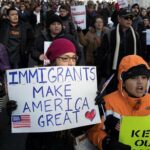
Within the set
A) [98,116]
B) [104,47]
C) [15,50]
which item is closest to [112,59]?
[104,47]

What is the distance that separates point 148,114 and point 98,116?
13.6 inches

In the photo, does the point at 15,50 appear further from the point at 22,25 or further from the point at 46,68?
the point at 46,68

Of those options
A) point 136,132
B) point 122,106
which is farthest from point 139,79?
point 136,132

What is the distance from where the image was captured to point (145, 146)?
3109 mm

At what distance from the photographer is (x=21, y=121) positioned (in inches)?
125

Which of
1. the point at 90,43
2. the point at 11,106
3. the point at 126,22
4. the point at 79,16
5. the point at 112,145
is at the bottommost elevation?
the point at 112,145

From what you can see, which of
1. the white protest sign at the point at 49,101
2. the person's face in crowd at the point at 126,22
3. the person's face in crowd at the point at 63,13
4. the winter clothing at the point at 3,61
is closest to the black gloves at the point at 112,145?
the white protest sign at the point at 49,101

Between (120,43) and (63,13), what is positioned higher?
(63,13)

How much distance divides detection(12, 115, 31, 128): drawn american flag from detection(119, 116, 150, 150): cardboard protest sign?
642mm

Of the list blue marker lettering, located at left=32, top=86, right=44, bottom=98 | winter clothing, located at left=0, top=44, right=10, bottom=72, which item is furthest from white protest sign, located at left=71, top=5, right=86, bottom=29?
blue marker lettering, located at left=32, top=86, right=44, bottom=98

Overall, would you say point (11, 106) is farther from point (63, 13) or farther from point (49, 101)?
point (63, 13)

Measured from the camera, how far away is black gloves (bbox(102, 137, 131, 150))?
9.88ft

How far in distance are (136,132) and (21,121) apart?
31.0 inches

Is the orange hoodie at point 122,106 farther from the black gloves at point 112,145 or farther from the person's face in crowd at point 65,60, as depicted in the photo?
the person's face in crowd at point 65,60
